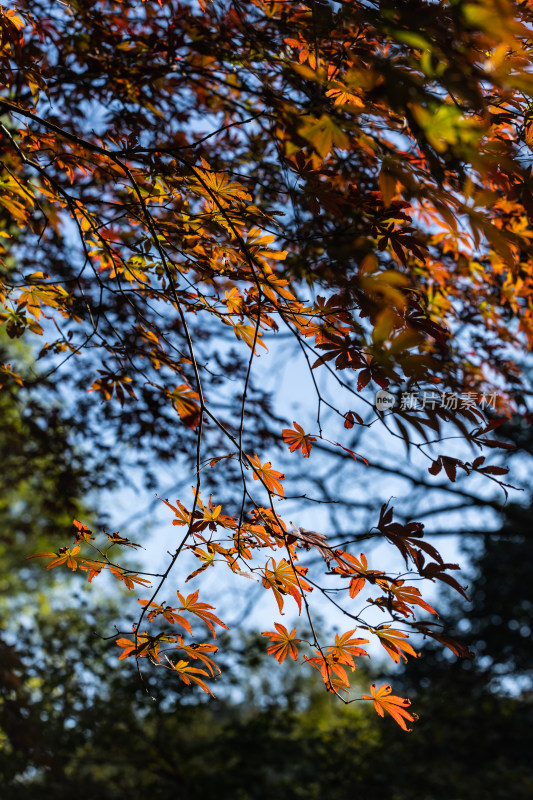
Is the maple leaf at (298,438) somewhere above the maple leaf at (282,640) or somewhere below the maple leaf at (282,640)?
above

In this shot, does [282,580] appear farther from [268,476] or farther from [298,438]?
[298,438]

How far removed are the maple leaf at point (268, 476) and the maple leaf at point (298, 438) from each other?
0.08 m

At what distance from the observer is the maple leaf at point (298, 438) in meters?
1.48

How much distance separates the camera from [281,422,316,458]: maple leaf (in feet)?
4.85

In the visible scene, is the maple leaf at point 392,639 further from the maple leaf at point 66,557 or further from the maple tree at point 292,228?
the maple leaf at point 66,557

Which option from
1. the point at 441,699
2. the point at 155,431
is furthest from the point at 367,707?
the point at 155,431

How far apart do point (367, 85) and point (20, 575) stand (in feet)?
47.5

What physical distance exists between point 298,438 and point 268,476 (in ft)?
0.42

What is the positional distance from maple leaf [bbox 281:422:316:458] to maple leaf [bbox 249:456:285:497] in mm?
78

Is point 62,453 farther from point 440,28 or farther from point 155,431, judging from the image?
point 440,28

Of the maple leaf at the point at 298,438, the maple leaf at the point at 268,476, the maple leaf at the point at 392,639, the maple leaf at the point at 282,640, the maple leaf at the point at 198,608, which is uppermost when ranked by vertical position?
the maple leaf at the point at 298,438

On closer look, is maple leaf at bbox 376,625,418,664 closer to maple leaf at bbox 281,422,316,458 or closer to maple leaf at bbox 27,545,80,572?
maple leaf at bbox 281,422,316,458

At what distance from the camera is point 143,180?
1.64 metres

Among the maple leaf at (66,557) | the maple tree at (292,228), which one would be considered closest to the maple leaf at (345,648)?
the maple tree at (292,228)
